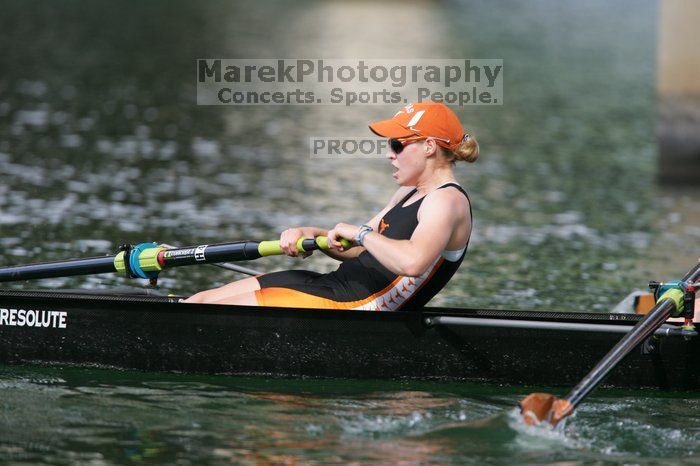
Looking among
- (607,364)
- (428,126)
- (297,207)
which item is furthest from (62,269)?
(297,207)

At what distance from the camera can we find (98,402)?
7.67 metres

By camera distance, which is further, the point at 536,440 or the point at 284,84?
the point at 284,84

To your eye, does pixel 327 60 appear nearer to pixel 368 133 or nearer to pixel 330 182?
pixel 368 133

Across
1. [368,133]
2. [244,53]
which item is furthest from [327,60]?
[368,133]

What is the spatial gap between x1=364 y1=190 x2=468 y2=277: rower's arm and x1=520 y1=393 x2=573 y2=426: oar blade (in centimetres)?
104

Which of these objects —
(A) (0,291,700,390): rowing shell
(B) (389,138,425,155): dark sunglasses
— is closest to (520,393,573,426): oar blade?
(A) (0,291,700,390): rowing shell

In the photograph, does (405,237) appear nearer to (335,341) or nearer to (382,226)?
(382,226)

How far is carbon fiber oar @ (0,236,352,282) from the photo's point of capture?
8242mm

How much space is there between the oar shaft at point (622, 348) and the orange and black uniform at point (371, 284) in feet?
3.66

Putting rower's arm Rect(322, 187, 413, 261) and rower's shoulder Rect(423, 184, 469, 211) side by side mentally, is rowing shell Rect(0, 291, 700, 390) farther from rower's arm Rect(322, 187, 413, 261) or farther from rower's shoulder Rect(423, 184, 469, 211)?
rower's shoulder Rect(423, 184, 469, 211)

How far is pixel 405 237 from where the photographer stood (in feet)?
25.3

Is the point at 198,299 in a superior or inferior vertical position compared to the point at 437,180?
inferior

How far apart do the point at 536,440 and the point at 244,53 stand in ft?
80.3

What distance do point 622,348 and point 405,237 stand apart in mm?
1493
